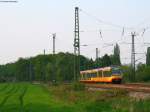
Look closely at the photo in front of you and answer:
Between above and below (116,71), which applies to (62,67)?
above

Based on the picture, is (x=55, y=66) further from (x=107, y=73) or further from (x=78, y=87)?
(x=78, y=87)

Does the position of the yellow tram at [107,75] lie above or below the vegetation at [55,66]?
below

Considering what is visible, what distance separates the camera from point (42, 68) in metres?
149

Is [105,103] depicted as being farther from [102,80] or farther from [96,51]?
[96,51]

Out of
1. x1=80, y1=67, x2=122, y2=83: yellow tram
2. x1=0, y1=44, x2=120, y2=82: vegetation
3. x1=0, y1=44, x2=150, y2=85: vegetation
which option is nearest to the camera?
x1=80, y1=67, x2=122, y2=83: yellow tram

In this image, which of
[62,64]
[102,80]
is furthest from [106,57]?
[102,80]

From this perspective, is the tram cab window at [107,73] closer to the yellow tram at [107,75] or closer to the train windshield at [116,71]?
the yellow tram at [107,75]

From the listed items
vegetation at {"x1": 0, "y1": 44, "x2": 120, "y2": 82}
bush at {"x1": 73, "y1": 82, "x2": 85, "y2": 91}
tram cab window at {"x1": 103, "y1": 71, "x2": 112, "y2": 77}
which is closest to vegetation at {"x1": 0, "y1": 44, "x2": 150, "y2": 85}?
vegetation at {"x1": 0, "y1": 44, "x2": 120, "y2": 82}

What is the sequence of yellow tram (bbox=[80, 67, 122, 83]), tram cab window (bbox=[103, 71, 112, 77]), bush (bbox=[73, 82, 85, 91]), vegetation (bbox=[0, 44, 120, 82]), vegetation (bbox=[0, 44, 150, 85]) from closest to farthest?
bush (bbox=[73, 82, 85, 91]) → yellow tram (bbox=[80, 67, 122, 83]) → tram cab window (bbox=[103, 71, 112, 77]) → vegetation (bbox=[0, 44, 150, 85]) → vegetation (bbox=[0, 44, 120, 82])

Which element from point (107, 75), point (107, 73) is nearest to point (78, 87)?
point (107, 73)

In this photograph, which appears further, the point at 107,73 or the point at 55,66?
the point at 55,66

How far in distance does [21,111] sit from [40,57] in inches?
5946

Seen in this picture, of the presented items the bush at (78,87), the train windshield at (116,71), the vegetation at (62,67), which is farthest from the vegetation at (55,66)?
the bush at (78,87)

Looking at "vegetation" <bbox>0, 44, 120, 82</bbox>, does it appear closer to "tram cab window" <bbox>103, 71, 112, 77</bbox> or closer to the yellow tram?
the yellow tram
